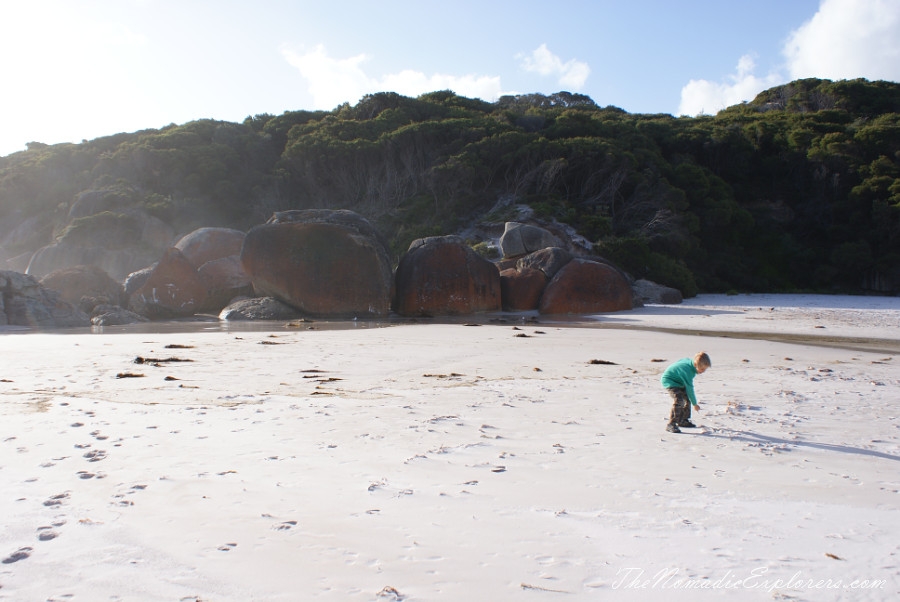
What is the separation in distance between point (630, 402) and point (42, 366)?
6.73m

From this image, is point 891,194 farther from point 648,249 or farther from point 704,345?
point 704,345

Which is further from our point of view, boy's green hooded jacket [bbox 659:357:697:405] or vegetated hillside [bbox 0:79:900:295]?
vegetated hillside [bbox 0:79:900:295]

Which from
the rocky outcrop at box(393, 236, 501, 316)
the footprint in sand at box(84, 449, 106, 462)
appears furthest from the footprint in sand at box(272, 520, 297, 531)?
the rocky outcrop at box(393, 236, 501, 316)

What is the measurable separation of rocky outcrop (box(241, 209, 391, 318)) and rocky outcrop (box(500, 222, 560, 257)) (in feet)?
18.2

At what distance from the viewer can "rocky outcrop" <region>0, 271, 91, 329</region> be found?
1436 cm

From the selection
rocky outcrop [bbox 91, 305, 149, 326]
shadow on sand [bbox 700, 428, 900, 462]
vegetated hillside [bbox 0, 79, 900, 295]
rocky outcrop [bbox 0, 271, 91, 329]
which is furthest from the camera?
vegetated hillside [bbox 0, 79, 900, 295]

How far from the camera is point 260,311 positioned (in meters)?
16.3

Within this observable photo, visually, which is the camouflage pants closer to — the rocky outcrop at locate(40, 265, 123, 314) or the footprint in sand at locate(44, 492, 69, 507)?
the footprint in sand at locate(44, 492, 69, 507)

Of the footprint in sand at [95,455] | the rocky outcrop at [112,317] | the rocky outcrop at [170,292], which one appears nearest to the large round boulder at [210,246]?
the rocky outcrop at [170,292]

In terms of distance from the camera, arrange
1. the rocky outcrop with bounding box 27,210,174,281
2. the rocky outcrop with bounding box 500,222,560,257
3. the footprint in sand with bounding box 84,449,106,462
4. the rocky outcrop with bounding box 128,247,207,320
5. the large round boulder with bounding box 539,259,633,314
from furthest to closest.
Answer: the rocky outcrop with bounding box 27,210,174,281 < the rocky outcrop with bounding box 500,222,560,257 < the large round boulder with bounding box 539,259,633,314 < the rocky outcrop with bounding box 128,247,207,320 < the footprint in sand with bounding box 84,449,106,462

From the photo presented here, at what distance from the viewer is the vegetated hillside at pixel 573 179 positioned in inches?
1011

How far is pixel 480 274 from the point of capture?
17.9 meters

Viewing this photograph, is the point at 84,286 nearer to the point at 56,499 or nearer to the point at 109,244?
the point at 109,244

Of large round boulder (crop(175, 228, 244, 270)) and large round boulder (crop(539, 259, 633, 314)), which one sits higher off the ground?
large round boulder (crop(175, 228, 244, 270))
